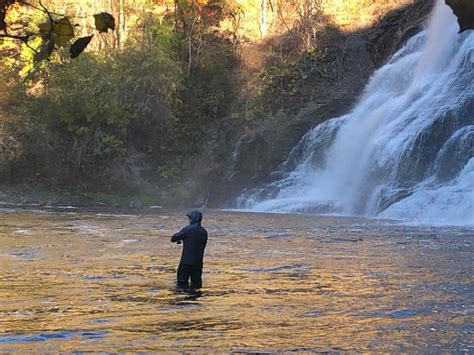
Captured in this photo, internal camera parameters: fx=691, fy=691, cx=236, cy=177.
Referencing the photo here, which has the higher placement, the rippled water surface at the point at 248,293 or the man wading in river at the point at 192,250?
the man wading in river at the point at 192,250

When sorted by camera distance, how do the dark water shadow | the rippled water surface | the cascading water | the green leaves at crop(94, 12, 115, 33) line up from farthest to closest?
the cascading water, the rippled water surface, the dark water shadow, the green leaves at crop(94, 12, 115, 33)

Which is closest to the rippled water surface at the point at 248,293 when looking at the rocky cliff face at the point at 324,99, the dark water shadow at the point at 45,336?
the dark water shadow at the point at 45,336

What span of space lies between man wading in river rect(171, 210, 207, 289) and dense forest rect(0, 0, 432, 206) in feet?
71.3

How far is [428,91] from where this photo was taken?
27938 millimetres

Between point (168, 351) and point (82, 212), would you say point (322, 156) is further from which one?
point (168, 351)

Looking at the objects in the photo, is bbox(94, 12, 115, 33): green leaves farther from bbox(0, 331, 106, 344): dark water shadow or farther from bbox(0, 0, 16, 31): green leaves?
bbox(0, 331, 106, 344): dark water shadow

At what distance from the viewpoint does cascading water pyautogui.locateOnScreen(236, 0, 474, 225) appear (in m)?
22.0

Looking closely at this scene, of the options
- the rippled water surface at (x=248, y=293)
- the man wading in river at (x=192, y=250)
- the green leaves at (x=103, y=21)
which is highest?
the green leaves at (x=103, y=21)

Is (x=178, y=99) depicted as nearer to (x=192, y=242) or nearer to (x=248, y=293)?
(x=192, y=242)

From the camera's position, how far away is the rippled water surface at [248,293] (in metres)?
6.92

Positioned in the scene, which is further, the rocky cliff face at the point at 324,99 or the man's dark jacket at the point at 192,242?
the rocky cliff face at the point at 324,99

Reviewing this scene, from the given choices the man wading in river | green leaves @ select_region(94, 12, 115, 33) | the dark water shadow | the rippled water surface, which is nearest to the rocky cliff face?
the rippled water surface

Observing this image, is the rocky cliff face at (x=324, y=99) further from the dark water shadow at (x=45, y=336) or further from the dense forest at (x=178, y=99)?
the dark water shadow at (x=45, y=336)

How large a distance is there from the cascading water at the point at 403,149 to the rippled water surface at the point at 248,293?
14.5 feet
